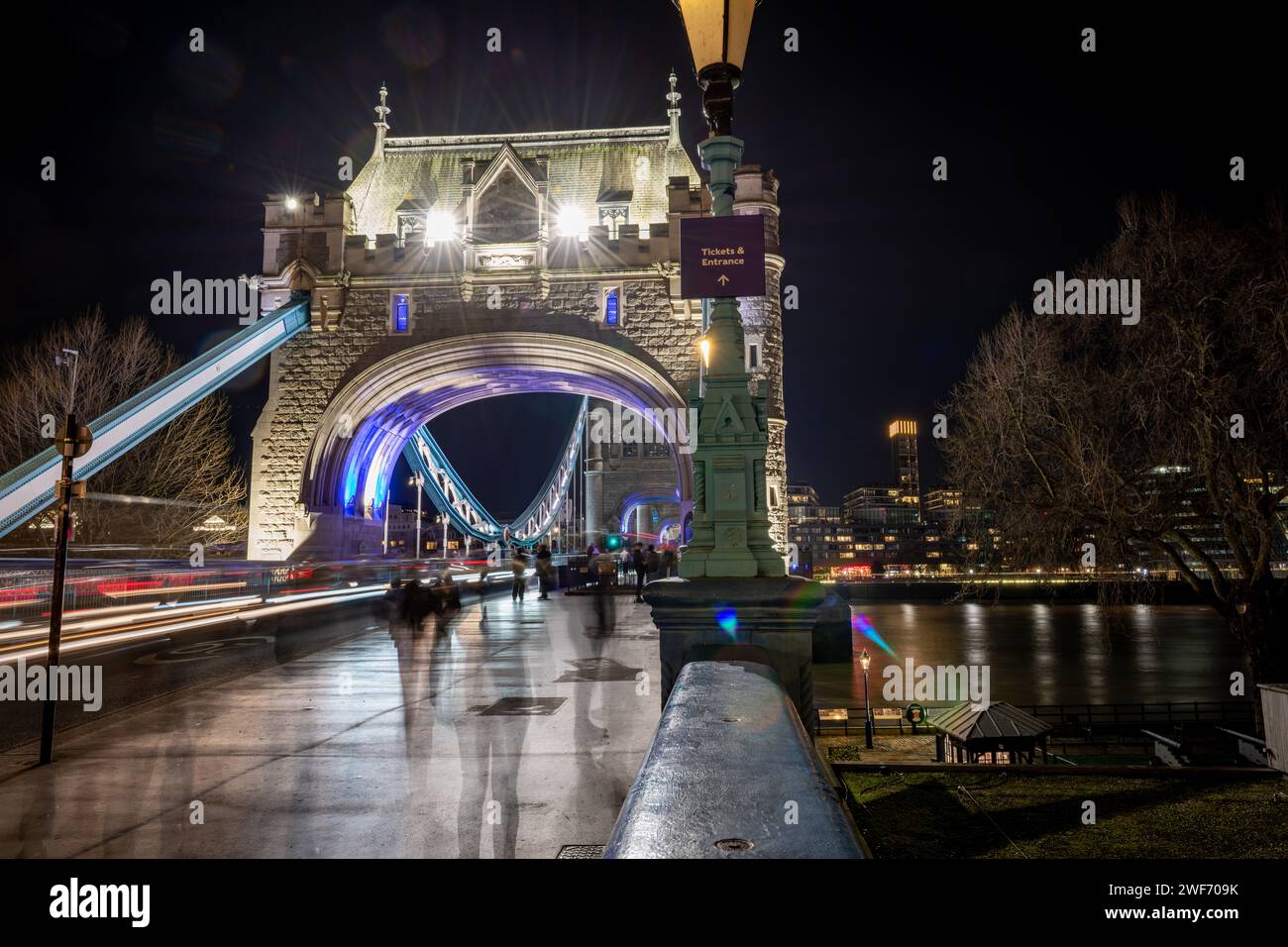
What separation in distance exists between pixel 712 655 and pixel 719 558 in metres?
0.67

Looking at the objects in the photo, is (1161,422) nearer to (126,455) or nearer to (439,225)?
(439,225)

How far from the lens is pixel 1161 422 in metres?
10.7

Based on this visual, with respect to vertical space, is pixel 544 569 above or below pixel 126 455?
below

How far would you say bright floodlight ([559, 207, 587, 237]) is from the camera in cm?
2751

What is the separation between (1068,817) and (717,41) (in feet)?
24.6

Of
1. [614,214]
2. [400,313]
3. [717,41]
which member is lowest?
[717,41]

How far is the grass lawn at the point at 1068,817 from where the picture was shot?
6.42 meters

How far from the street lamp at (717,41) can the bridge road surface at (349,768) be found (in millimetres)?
3702

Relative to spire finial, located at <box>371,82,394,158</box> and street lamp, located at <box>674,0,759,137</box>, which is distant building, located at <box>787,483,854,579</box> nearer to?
spire finial, located at <box>371,82,394,158</box>

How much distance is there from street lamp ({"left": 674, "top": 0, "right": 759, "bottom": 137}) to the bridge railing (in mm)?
3250

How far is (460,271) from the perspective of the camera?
25703 mm

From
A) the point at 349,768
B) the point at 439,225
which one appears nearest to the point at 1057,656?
the point at 349,768
